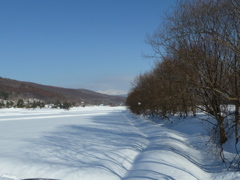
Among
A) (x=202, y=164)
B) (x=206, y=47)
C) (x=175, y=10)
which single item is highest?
(x=175, y=10)

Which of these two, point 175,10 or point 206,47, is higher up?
point 175,10

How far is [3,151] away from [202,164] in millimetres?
8673

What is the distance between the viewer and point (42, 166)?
884 centimetres

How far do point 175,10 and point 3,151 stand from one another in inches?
376

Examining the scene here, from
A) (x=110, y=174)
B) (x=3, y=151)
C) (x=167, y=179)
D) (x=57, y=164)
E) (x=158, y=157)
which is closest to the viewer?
(x=167, y=179)

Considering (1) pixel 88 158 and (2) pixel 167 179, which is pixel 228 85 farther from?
(1) pixel 88 158

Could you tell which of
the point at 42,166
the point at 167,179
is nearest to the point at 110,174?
the point at 167,179

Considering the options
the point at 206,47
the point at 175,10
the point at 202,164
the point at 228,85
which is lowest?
the point at 202,164

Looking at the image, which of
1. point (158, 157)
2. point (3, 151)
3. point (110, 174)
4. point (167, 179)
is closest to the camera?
point (167, 179)

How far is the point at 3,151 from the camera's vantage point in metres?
11.3

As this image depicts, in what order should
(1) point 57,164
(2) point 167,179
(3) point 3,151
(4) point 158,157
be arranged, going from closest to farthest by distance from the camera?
(2) point 167,179 → (1) point 57,164 → (4) point 158,157 → (3) point 3,151

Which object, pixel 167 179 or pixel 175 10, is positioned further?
pixel 175 10

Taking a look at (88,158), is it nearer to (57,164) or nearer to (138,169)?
(57,164)

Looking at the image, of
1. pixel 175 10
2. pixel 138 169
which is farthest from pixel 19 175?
pixel 175 10
